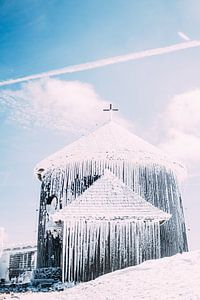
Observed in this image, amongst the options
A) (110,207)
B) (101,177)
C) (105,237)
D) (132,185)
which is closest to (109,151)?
(101,177)

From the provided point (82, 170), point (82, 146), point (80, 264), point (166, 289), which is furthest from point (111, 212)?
point (166, 289)

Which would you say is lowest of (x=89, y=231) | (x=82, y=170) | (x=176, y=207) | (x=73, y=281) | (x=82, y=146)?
(x=73, y=281)

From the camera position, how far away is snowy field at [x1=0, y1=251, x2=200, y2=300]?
952 cm

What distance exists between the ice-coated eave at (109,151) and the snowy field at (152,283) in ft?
36.9

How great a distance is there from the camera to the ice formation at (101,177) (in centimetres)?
2320

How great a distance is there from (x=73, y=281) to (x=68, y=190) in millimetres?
5949

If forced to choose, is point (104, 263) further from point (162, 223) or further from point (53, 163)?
point (53, 163)

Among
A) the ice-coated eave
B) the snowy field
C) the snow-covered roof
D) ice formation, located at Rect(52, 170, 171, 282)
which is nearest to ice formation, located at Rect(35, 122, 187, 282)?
the ice-coated eave

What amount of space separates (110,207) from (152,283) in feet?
31.4

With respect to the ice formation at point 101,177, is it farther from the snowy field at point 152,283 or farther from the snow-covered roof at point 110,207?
the snowy field at point 152,283

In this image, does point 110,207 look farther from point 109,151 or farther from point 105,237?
point 109,151

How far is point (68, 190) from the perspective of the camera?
23.9 m

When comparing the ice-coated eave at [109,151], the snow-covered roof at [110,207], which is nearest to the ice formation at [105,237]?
the snow-covered roof at [110,207]

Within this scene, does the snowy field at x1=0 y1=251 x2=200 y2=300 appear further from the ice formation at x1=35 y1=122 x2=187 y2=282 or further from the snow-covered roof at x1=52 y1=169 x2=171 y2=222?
the ice formation at x1=35 y1=122 x2=187 y2=282
